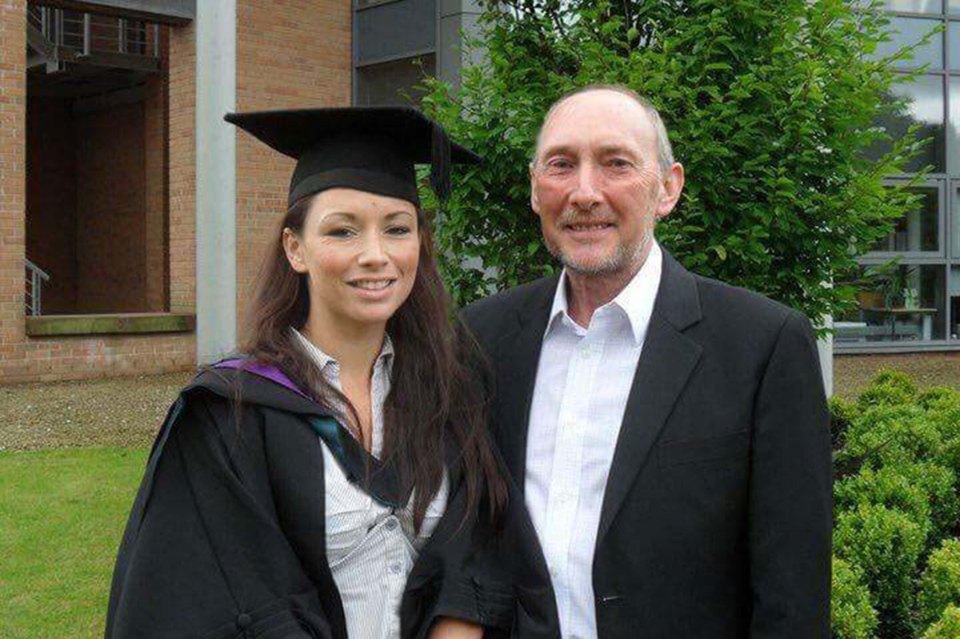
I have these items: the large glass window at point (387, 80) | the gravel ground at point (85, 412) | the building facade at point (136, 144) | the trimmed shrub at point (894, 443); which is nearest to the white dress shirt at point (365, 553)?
the trimmed shrub at point (894, 443)

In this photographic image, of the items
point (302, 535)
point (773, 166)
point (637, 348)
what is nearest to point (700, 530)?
point (637, 348)

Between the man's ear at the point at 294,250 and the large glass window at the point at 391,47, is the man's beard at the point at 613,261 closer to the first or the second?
the man's ear at the point at 294,250

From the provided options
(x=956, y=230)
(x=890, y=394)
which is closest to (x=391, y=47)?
(x=956, y=230)

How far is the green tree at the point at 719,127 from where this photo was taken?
4125mm

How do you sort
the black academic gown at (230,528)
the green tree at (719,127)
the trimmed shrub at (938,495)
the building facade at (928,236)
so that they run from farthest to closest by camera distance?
the building facade at (928,236) < the trimmed shrub at (938,495) < the green tree at (719,127) < the black academic gown at (230,528)

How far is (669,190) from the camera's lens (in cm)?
257

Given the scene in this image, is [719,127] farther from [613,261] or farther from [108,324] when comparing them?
[108,324]

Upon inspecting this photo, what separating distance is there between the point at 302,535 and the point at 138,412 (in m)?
9.45

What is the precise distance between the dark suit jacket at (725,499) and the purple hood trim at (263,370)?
674mm

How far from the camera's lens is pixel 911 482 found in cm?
450

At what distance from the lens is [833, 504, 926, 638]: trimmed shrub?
371cm

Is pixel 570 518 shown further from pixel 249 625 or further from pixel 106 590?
pixel 106 590

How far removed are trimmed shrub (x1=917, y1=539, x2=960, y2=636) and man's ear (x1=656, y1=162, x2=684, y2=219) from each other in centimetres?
174

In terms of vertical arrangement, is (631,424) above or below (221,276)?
below
